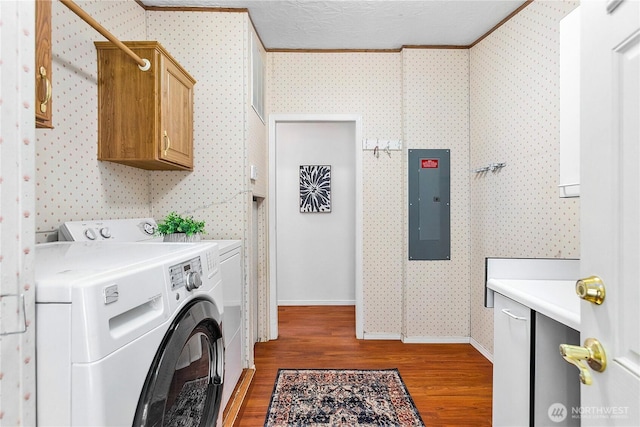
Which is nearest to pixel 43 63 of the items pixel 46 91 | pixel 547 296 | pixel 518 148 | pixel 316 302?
pixel 46 91

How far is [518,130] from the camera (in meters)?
2.33

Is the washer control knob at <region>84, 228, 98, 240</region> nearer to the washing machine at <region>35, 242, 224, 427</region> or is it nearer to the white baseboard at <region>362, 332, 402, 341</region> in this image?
the washing machine at <region>35, 242, 224, 427</region>

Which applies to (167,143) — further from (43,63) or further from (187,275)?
(187,275)

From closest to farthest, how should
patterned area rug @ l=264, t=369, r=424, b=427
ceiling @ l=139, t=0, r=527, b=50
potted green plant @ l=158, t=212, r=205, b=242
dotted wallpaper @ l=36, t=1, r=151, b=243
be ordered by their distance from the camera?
dotted wallpaper @ l=36, t=1, r=151, b=243, potted green plant @ l=158, t=212, r=205, b=242, patterned area rug @ l=264, t=369, r=424, b=427, ceiling @ l=139, t=0, r=527, b=50

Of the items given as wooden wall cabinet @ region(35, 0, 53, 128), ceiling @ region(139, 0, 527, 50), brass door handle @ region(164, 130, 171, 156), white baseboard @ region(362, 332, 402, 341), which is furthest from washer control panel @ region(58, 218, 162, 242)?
white baseboard @ region(362, 332, 402, 341)

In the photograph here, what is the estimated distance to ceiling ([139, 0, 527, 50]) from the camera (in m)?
2.32

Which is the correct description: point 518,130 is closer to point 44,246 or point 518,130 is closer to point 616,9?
point 616,9

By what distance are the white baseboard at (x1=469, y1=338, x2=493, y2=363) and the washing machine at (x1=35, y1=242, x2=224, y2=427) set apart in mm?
2339

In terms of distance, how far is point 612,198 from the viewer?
65 centimetres

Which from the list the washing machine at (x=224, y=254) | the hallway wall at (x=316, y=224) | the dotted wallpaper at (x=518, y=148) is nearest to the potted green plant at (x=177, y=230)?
the washing machine at (x=224, y=254)

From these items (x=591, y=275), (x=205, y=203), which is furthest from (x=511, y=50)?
(x=205, y=203)

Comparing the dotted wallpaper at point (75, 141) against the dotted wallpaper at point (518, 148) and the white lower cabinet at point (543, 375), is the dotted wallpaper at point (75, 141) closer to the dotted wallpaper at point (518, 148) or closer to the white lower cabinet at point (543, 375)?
the white lower cabinet at point (543, 375)

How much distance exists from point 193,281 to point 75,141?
118 centimetres

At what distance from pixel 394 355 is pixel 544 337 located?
71.3 inches
